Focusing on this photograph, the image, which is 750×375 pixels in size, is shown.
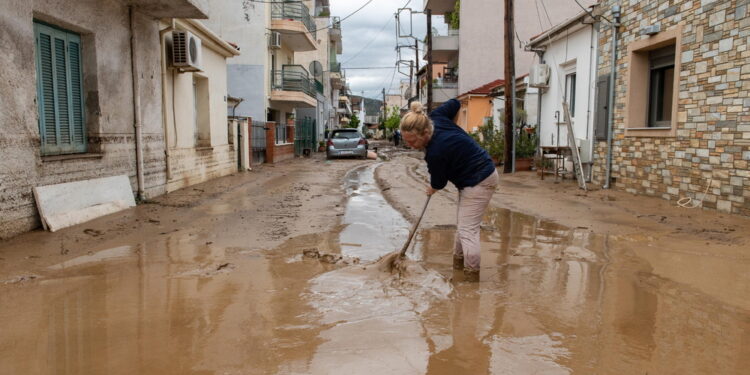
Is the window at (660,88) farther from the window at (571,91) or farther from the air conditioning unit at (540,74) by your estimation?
the air conditioning unit at (540,74)

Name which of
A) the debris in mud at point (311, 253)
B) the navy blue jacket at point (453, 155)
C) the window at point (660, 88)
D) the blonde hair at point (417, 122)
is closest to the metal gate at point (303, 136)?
the window at point (660, 88)

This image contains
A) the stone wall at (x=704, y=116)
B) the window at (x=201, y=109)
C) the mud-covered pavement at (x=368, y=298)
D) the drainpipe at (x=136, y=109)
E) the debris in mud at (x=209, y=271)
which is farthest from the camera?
the window at (x=201, y=109)

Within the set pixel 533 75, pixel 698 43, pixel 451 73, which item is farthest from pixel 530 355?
pixel 451 73

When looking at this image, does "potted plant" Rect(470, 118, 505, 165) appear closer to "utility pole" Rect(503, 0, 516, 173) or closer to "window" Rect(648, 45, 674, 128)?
"utility pole" Rect(503, 0, 516, 173)

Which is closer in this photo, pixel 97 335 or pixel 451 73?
pixel 97 335

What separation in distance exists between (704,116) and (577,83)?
5.31m

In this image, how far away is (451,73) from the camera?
30953 mm

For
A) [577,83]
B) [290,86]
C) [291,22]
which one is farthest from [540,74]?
[290,86]

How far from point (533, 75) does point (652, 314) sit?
1241 cm

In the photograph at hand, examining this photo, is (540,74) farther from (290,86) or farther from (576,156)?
(290,86)

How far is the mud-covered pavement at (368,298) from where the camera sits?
2.91 meters

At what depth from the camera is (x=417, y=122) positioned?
13.9ft

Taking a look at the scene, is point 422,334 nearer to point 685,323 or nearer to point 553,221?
point 685,323

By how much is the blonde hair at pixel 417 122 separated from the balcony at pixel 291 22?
20.8 metres
